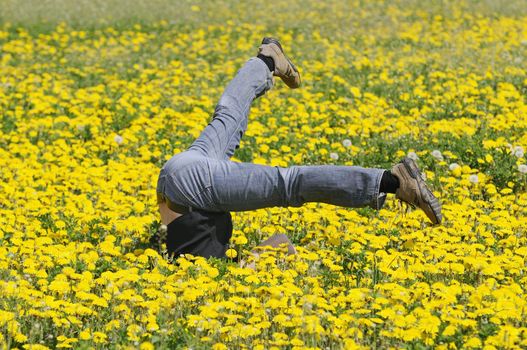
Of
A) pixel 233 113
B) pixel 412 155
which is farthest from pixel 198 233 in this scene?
pixel 412 155

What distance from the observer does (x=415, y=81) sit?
418 inches

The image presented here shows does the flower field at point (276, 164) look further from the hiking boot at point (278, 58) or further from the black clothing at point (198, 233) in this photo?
the hiking boot at point (278, 58)

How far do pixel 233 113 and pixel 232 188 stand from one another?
41.3 inches

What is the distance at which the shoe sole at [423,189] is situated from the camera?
5125 millimetres

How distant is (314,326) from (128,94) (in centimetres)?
630

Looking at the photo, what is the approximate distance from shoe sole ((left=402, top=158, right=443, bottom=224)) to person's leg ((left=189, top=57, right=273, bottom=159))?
1398mm

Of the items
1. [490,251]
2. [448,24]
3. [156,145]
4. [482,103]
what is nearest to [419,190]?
[490,251]

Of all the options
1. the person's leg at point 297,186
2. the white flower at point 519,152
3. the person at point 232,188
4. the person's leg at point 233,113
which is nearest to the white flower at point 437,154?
the white flower at point 519,152

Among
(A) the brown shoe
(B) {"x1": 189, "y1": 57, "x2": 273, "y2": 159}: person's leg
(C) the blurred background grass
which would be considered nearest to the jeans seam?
(A) the brown shoe

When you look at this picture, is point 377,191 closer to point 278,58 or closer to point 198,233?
point 198,233

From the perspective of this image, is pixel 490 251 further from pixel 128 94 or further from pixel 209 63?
pixel 209 63

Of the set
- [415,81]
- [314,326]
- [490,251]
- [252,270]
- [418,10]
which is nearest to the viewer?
[314,326]

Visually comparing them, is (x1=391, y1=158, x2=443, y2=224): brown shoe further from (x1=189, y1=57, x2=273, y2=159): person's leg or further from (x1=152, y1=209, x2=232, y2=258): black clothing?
(x1=189, y1=57, x2=273, y2=159): person's leg

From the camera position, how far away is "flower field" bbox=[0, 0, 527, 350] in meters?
4.47
